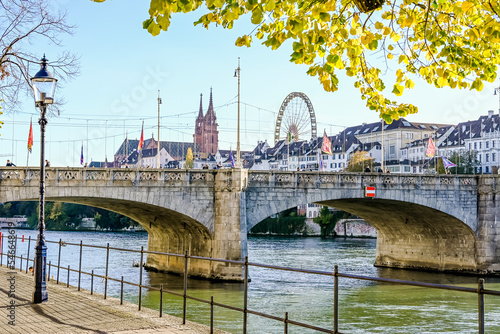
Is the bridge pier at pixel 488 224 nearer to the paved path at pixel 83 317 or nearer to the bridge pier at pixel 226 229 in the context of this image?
the bridge pier at pixel 226 229

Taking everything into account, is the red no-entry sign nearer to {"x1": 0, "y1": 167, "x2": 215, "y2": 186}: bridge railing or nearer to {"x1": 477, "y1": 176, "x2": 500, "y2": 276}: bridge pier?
{"x1": 477, "y1": 176, "x2": 500, "y2": 276}: bridge pier

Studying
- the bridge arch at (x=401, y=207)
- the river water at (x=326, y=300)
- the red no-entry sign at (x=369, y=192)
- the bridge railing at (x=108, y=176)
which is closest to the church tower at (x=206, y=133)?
the bridge arch at (x=401, y=207)

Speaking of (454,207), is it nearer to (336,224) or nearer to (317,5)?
(317,5)

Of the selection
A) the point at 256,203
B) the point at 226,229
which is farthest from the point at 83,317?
the point at 256,203

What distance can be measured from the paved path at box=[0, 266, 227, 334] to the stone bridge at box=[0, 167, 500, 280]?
64.4 feet

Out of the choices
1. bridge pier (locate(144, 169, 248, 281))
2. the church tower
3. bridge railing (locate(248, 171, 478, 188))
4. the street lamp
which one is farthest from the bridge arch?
the church tower

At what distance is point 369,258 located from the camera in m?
53.2

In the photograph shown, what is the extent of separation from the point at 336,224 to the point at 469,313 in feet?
203

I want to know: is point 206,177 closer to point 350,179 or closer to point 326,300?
point 350,179

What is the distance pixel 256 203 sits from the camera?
122ft

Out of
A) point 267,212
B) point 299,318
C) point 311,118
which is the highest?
point 311,118

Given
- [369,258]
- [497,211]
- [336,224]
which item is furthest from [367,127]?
[497,211]

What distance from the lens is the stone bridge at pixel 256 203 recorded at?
34.0 m

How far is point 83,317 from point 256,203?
2622 centimetres
